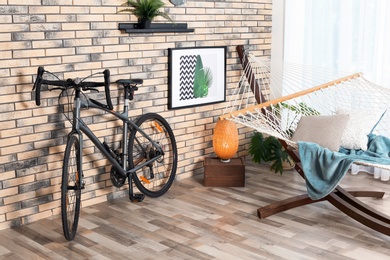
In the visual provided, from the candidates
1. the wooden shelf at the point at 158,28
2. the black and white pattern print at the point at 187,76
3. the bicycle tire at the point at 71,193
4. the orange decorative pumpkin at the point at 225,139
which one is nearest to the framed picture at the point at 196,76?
the black and white pattern print at the point at 187,76

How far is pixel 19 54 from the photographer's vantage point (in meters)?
3.34

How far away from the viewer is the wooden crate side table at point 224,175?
14.0 ft

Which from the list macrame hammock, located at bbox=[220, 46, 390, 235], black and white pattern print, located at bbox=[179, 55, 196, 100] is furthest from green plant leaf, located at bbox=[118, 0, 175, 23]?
macrame hammock, located at bbox=[220, 46, 390, 235]

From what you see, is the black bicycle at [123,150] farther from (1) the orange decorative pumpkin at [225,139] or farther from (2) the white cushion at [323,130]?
(2) the white cushion at [323,130]

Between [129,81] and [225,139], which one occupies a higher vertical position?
[129,81]

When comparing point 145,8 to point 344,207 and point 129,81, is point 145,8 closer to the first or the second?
point 129,81

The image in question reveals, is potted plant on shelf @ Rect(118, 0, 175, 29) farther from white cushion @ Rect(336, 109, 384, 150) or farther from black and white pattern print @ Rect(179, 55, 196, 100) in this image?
white cushion @ Rect(336, 109, 384, 150)

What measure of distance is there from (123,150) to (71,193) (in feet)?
1.67

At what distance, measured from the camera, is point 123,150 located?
379 centimetres

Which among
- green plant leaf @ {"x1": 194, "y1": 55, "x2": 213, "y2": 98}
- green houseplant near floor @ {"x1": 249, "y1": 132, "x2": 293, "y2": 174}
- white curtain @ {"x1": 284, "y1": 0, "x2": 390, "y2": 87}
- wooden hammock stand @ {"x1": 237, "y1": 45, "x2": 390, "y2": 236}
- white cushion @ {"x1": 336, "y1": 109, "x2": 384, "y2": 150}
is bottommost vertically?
wooden hammock stand @ {"x1": 237, "y1": 45, "x2": 390, "y2": 236}

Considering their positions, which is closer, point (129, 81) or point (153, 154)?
point (129, 81)

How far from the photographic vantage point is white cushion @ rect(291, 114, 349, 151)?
12.4 feet

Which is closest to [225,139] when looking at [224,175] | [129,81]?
[224,175]

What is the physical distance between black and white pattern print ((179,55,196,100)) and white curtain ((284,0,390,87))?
3.53 ft
